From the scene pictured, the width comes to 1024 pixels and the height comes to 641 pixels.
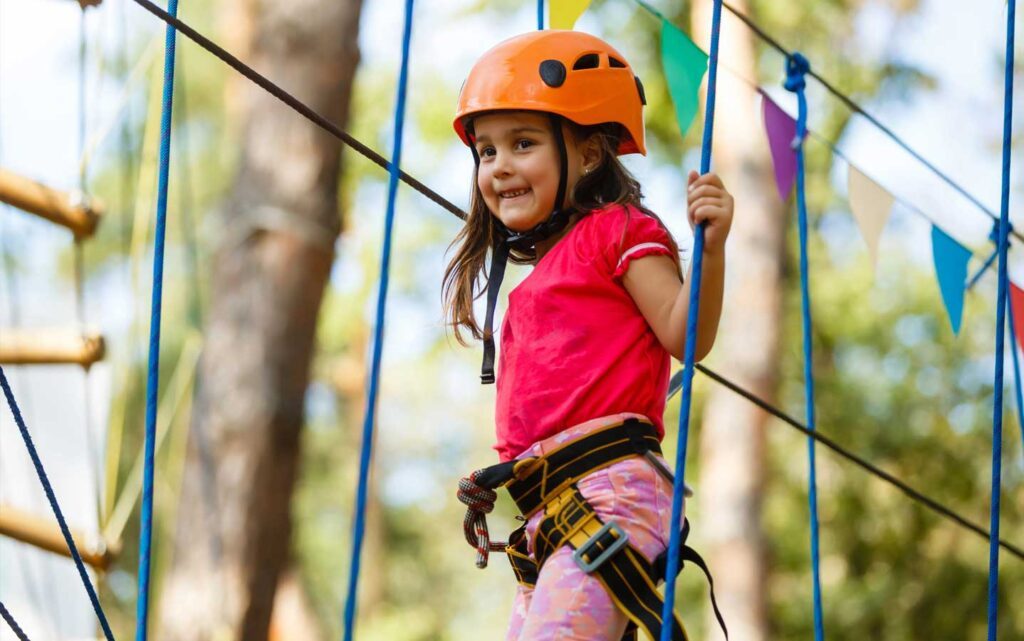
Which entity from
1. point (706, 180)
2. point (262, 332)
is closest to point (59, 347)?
point (262, 332)

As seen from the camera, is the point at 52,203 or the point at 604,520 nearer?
the point at 604,520

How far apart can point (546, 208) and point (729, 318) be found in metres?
6.56

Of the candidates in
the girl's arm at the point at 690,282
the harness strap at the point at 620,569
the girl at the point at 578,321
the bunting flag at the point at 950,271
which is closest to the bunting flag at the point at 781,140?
the bunting flag at the point at 950,271

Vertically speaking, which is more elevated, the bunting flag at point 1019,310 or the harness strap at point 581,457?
the bunting flag at point 1019,310

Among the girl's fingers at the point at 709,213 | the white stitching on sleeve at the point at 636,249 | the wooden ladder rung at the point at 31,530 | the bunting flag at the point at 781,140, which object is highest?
the bunting flag at the point at 781,140

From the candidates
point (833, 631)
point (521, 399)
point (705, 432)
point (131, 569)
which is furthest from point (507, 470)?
point (131, 569)

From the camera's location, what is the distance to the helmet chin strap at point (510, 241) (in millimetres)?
1904

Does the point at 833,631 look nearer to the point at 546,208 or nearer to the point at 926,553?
the point at 926,553

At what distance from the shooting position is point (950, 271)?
10.3 feet

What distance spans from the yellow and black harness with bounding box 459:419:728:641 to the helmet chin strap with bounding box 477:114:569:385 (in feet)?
0.60

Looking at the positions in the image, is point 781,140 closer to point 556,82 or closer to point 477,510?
point 556,82

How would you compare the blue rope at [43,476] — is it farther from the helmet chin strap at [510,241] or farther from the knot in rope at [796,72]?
the knot in rope at [796,72]

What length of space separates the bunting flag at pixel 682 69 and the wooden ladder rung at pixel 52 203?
151cm

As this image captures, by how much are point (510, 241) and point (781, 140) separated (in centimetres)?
118
